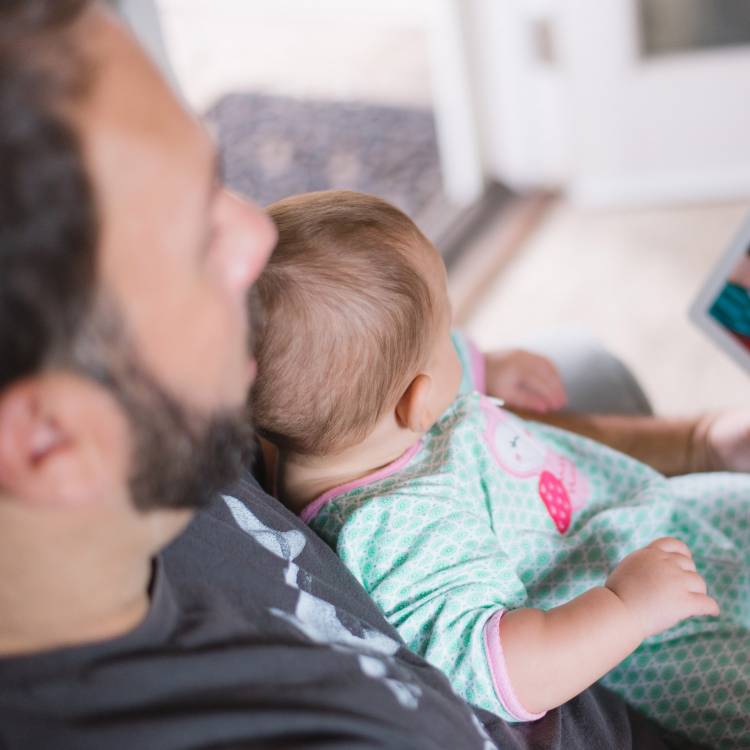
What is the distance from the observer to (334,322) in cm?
100

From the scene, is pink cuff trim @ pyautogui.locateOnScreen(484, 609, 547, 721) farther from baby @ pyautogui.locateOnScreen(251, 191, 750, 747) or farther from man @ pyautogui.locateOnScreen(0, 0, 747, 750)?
man @ pyautogui.locateOnScreen(0, 0, 747, 750)

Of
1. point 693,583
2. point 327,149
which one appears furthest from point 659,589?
point 327,149

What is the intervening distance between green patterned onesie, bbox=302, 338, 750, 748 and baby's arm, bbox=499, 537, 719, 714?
0.02 m

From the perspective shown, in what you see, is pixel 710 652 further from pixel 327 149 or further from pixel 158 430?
pixel 327 149

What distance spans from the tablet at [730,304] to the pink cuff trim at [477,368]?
0.32 meters

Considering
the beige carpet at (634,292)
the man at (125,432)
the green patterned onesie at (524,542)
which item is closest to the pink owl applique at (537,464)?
the green patterned onesie at (524,542)

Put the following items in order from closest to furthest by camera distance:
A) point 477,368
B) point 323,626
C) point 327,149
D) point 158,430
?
point 158,430 → point 323,626 → point 477,368 → point 327,149

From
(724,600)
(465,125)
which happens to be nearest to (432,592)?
(724,600)

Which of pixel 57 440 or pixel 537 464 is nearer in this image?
pixel 57 440

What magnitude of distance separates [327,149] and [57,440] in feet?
8.35

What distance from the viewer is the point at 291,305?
100cm

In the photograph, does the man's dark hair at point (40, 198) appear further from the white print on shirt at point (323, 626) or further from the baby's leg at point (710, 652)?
the baby's leg at point (710, 652)

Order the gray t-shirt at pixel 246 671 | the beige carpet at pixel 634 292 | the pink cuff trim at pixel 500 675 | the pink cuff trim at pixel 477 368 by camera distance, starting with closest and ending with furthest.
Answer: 1. the gray t-shirt at pixel 246 671
2. the pink cuff trim at pixel 500 675
3. the pink cuff trim at pixel 477 368
4. the beige carpet at pixel 634 292

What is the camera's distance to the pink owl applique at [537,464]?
116cm
